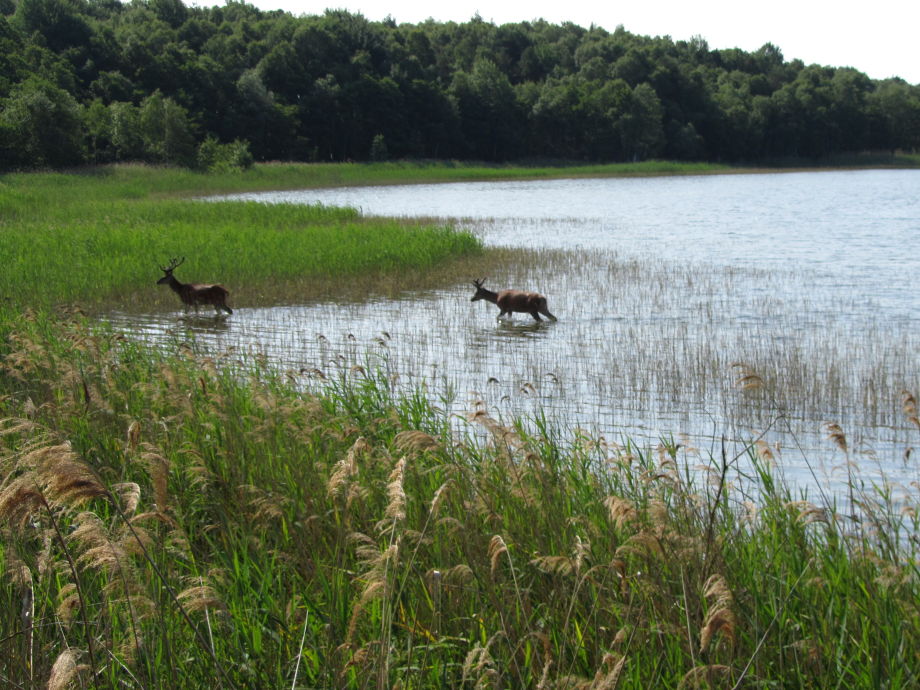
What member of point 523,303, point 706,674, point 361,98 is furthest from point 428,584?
→ point 361,98

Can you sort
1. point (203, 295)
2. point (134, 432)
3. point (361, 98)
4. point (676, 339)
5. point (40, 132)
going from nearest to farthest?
1. point (134, 432)
2. point (676, 339)
3. point (203, 295)
4. point (40, 132)
5. point (361, 98)

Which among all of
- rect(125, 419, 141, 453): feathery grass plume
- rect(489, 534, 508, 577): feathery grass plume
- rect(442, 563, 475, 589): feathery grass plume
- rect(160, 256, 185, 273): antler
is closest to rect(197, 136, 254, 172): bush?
rect(160, 256, 185, 273): antler

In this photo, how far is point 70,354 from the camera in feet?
28.9

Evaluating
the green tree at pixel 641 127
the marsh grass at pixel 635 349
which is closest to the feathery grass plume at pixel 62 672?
the marsh grass at pixel 635 349

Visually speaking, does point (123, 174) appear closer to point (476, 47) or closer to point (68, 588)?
point (68, 588)

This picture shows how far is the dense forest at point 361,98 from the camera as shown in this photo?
6275 cm

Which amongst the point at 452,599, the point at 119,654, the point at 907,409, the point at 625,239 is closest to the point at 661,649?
the point at 452,599

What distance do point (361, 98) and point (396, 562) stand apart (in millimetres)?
97457

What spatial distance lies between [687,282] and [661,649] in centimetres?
1625

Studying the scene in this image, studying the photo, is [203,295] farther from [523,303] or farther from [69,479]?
[69,479]

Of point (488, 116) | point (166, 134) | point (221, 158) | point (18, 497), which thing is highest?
point (488, 116)

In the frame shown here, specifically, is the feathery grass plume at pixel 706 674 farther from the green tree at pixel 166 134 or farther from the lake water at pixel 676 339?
the green tree at pixel 166 134

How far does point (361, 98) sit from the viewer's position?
9562cm

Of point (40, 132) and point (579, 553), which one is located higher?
point (40, 132)
